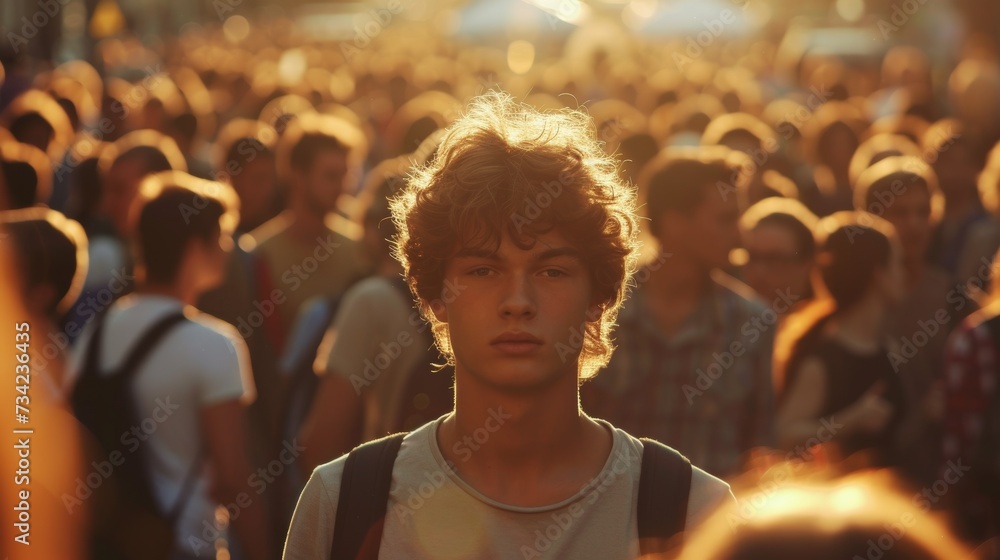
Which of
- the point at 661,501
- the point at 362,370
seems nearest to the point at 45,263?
the point at 362,370

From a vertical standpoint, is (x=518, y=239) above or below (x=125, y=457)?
above

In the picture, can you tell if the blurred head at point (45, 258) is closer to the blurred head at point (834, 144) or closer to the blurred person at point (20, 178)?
the blurred person at point (20, 178)

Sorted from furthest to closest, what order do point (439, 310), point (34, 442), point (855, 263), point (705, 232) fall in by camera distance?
1. point (855, 263)
2. point (705, 232)
3. point (34, 442)
4. point (439, 310)

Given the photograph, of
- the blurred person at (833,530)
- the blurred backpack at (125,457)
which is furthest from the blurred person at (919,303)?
the blurred person at (833,530)

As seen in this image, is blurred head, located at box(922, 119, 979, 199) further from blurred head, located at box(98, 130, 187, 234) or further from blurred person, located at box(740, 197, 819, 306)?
blurred head, located at box(98, 130, 187, 234)

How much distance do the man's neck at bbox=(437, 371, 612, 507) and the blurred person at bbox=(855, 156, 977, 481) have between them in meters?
3.90

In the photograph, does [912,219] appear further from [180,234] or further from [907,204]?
[180,234]

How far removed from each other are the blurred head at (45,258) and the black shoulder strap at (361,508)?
214cm

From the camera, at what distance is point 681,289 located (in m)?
5.83

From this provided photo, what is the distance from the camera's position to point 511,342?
123 inches

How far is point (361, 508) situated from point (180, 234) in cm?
254

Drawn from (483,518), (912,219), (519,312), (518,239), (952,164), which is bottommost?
(952,164)

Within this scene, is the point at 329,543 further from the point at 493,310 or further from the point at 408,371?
the point at 408,371

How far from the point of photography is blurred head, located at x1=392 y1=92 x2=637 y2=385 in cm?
313
